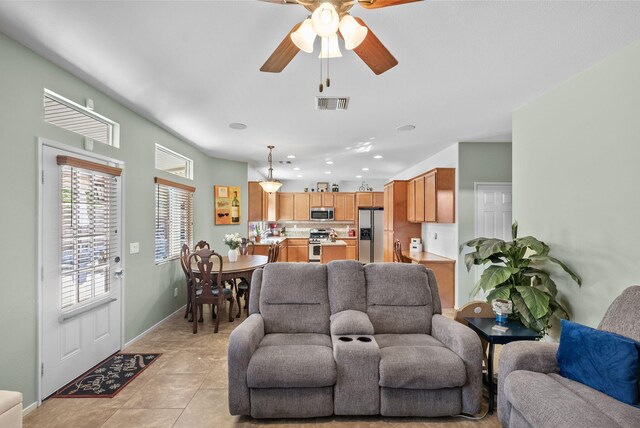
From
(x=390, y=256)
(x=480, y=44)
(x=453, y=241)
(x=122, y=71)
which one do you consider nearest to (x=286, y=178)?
(x=390, y=256)

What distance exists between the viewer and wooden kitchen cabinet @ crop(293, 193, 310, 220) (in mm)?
8844

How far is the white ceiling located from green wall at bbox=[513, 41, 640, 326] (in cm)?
22

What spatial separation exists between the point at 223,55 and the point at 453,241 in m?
4.21

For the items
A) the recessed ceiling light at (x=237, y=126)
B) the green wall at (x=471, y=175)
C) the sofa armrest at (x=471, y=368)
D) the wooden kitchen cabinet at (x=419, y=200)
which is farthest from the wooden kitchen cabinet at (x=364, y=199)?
the sofa armrest at (x=471, y=368)

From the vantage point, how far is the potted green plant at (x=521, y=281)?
2.44 m

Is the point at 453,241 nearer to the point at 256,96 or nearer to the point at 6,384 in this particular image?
the point at 256,96

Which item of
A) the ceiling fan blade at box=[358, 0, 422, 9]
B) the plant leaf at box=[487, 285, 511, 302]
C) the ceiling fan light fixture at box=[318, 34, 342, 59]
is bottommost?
the plant leaf at box=[487, 285, 511, 302]

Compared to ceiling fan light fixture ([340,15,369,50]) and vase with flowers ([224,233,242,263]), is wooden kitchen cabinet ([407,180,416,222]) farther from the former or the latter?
ceiling fan light fixture ([340,15,369,50])

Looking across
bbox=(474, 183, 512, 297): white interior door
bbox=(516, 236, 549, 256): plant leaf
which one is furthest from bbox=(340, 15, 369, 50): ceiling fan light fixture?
bbox=(474, 183, 512, 297): white interior door

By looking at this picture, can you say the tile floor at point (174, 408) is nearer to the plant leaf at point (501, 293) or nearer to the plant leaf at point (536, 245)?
the plant leaf at point (501, 293)

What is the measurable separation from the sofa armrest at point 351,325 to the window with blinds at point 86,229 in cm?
233

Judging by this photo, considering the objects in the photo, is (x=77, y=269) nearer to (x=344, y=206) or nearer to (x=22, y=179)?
(x=22, y=179)

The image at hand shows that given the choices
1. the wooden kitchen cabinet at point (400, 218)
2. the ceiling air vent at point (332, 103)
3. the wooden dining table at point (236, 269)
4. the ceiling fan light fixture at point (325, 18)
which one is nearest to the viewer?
the ceiling fan light fixture at point (325, 18)

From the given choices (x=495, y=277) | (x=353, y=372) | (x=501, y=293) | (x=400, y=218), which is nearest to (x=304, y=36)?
(x=353, y=372)
